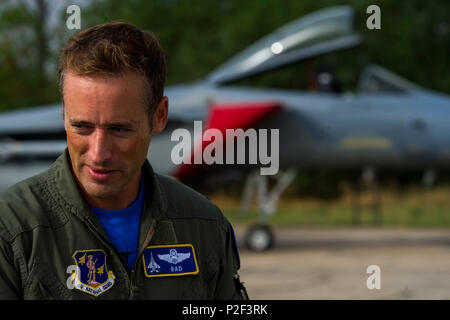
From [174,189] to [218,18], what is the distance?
100ft

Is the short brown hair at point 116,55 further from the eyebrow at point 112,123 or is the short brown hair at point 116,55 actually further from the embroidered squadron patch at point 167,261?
the embroidered squadron patch at point 167,261

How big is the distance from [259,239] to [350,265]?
197cm

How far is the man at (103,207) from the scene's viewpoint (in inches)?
55.1

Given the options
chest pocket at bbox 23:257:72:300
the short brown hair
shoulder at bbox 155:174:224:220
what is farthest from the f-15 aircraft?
chest pocket at bbox 23:257:72:300

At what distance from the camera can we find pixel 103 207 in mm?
1533

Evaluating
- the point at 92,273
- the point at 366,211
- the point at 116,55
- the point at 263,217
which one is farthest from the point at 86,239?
the point at 366,211

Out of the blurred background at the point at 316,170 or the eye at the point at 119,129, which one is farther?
the blurred background at the point at 316,170

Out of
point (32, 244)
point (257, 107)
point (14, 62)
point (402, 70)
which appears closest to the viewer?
point (32, 244)

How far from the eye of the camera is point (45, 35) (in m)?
31.1

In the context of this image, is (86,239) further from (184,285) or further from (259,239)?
(259,239)

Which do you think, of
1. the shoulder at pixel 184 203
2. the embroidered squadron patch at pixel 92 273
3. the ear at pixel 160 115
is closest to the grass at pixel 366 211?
the shoulder at pixel 184 203

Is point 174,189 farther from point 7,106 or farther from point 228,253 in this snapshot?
point 7,106

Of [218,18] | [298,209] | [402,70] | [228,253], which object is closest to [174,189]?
[228,253]

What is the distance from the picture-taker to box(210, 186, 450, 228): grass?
15.3m
